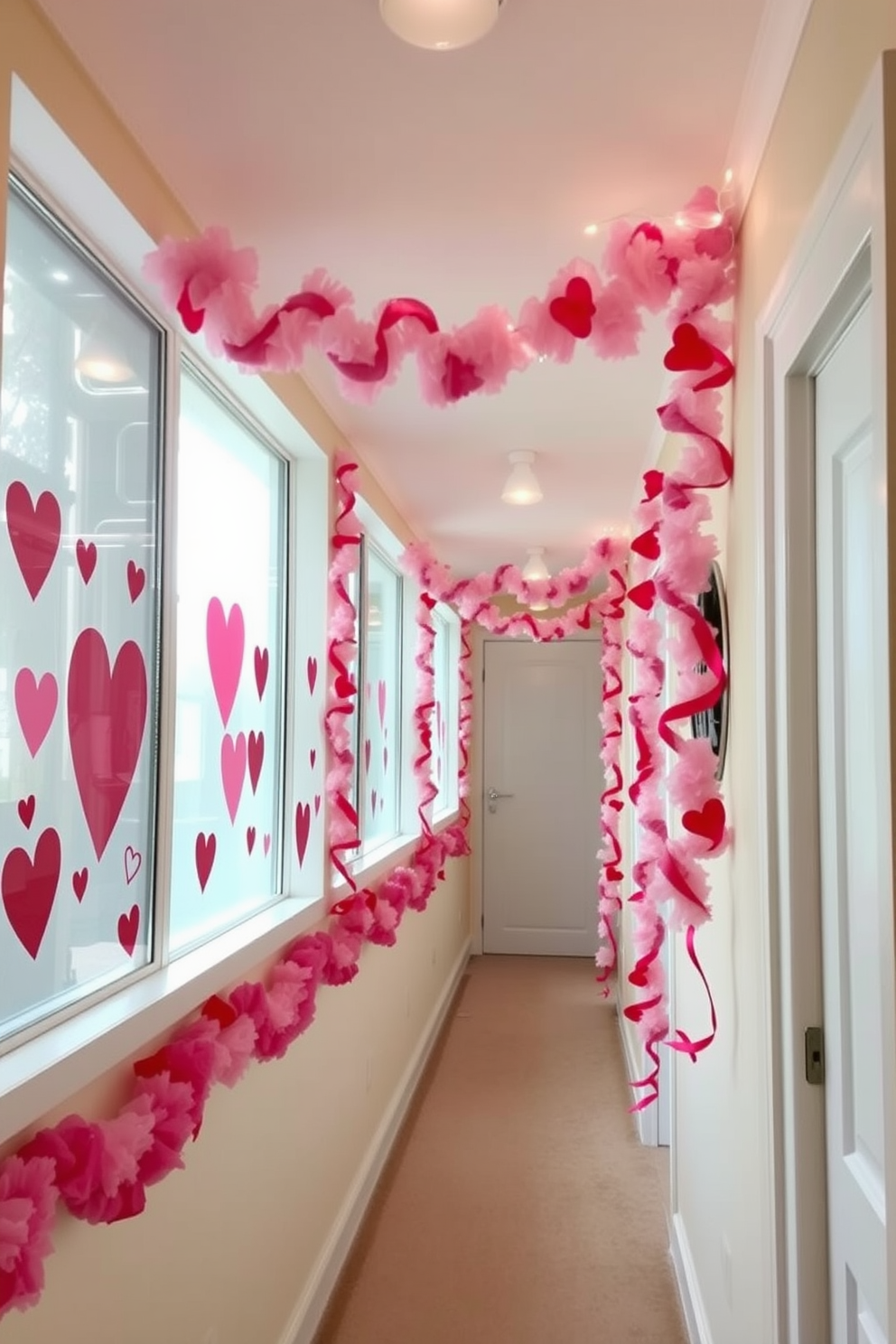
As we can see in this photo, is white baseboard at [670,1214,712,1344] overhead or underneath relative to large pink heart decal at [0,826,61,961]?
underneath

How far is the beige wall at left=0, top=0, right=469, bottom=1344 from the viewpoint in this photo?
1.36 metres

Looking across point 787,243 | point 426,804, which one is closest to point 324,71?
point 787,243

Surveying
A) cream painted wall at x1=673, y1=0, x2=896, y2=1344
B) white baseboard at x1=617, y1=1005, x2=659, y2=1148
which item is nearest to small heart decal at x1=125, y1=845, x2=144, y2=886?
cream painted wall at x1=673, y1=0, x2=896, y2=1344

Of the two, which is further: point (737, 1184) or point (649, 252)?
point (737, 1184)

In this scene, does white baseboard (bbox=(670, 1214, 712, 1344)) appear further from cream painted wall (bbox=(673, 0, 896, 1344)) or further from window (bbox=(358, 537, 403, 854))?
window (bbox=(358, 537, 403, 854))

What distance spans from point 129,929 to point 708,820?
105cm

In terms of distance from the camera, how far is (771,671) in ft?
4.91

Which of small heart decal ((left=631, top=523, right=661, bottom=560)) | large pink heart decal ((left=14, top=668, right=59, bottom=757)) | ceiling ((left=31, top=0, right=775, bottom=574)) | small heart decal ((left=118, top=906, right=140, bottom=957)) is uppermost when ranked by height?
ceiling ((left=31, top=0, right=775, bottom=574))

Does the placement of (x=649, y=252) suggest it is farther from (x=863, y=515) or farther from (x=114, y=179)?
(x=114, y=179)

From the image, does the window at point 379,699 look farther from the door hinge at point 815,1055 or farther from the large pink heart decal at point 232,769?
the door hinge at point 815,1055

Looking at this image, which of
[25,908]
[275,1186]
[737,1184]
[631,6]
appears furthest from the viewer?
[275,1186]

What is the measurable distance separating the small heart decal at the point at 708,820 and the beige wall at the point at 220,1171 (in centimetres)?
105

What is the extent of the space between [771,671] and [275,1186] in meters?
1.64

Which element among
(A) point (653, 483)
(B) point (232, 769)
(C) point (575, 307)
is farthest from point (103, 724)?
(A) point (653, 483)
